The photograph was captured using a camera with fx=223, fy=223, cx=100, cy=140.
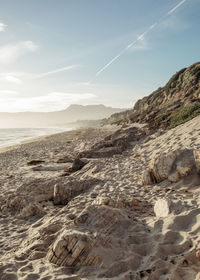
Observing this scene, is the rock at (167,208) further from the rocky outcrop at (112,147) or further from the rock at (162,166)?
the rocky outcrop at (112,147)

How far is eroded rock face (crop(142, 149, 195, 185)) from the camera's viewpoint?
17.8 feet

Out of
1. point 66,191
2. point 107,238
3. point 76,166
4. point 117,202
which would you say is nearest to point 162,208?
point 117,202

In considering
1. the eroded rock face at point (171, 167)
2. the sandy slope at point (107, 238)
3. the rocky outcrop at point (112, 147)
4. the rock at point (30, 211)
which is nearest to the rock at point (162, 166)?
the eroded rock face at point (171, 167)

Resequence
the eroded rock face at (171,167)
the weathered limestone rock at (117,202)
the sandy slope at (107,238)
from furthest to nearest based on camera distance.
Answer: the eroded rock face at (171,167) < the weathered limestone rock at (117,202) < the sandy slope at (107,238)

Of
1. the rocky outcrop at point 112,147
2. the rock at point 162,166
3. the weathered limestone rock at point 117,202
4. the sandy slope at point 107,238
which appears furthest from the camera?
the rocky outcrop at point 112,147

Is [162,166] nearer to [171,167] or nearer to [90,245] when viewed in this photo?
[171,167]

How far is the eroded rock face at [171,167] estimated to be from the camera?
543 cm

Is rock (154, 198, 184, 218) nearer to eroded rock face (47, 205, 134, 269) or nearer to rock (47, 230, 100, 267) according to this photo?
eroded rock face (47, 205, 134, 269)

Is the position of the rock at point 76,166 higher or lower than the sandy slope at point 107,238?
higher

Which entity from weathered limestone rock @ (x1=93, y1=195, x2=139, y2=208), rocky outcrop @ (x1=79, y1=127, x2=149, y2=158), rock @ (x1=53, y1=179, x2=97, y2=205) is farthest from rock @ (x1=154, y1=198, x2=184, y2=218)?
rocky outcrop @ (x1=79, y1=127, x2=149, y2=158)

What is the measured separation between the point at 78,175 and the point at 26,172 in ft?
10.7

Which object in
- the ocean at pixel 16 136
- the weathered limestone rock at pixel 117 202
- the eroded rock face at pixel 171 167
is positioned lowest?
the weathered limestone rock at pixel 117 202

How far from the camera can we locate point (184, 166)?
17.8 ft

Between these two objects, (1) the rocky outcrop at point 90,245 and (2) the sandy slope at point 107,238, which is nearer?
(2) the sandy slope at point 107,238
